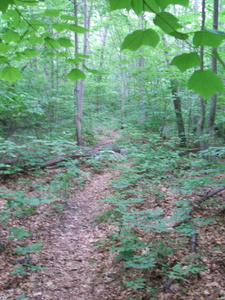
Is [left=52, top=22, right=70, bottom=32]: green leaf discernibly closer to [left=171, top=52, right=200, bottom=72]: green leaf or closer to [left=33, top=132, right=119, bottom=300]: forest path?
[left=171, top=52, right=200, bottom=72]: green leaf

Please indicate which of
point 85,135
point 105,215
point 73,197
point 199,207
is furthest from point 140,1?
point 85,135

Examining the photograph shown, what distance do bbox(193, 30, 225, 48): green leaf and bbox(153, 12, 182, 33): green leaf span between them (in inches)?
5.4

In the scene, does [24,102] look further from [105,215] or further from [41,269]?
[41,269]

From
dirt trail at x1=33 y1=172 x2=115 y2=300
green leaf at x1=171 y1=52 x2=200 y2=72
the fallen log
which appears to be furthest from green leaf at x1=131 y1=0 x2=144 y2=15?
the fallen log

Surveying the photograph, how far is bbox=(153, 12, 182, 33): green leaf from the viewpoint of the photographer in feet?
2.82

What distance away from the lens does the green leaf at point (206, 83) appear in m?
0.80

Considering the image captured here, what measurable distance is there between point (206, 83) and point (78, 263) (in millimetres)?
3301

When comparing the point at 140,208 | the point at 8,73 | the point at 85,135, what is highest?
the point at 8,73

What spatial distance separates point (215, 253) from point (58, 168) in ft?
16.4

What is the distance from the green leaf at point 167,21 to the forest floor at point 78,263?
2.51 m

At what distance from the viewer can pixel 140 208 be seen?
15.3 feet

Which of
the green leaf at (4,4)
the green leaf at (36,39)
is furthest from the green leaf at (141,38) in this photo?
the green leaf at (36,39)

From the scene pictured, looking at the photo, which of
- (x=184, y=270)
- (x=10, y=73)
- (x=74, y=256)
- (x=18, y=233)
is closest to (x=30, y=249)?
(x=18, y=233)

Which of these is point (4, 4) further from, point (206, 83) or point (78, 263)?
point (78, 263)
